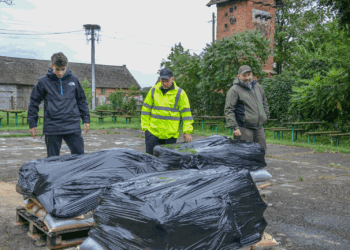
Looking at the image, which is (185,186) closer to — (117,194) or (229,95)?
(117,194)

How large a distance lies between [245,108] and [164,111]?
4.03 feet

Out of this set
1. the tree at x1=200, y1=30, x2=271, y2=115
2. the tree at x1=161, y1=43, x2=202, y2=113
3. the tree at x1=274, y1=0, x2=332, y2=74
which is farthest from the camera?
the tree at x1=274, y1=0, x2=332, y2=74

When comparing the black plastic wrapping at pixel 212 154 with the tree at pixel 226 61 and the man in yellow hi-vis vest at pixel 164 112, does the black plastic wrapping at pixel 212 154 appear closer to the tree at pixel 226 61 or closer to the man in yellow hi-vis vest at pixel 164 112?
the man in yellow hi-vis vest at pixel 164 112

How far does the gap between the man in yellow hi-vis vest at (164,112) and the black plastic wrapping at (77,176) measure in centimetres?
110

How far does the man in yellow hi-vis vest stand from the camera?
4336mm

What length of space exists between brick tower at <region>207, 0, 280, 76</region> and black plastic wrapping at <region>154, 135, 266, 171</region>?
79.2 ft

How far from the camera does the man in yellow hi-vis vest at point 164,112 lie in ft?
14.2

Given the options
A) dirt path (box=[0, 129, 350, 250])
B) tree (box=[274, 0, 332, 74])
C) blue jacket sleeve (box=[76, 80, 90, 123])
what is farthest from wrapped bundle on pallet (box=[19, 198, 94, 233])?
tree (box=[274, 0, 332, 74])

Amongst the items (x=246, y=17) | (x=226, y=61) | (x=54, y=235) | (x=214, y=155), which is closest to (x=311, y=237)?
(x=214, y=155)

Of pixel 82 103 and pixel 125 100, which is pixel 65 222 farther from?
pixel 125 100

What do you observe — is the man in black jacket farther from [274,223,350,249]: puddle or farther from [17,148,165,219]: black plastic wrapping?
[274,223,350,249]: puddle

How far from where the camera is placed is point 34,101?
4098 mm

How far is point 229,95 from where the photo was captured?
4.79 metres

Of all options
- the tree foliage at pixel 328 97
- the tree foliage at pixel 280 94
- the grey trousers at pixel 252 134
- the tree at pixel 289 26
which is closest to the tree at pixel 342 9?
the tree foliage at pixel 328 97
